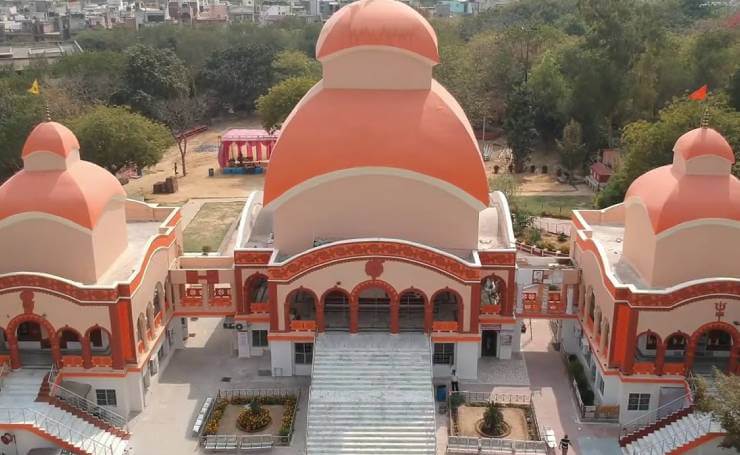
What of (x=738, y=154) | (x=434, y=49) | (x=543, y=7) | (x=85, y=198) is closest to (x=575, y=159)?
(x=738, y=154)

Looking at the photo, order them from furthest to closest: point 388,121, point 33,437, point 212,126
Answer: point 212,126
point 388,121
point 33,437

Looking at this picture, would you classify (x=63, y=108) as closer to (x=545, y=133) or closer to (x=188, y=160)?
(x=188, y=160)

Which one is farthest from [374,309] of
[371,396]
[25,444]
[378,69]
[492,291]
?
[25,444]

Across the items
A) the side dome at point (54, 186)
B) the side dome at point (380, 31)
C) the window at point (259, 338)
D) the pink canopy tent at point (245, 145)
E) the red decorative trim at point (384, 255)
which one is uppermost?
the side dome at point (380, 31)

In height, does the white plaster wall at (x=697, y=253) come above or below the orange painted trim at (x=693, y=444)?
above

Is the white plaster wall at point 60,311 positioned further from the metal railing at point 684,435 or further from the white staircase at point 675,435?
the metal railing at point 684,435

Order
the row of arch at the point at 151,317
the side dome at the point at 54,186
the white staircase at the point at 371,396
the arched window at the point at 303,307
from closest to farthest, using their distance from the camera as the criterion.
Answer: the white staircase at the point at 371,396, the side dome at the point at 54,186, the row of arch at the point at 151,317, the arched window at the point at 303,307

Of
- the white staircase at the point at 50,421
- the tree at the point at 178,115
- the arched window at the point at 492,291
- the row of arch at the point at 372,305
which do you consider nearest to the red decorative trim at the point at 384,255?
the row of arch at the point at 372,305
